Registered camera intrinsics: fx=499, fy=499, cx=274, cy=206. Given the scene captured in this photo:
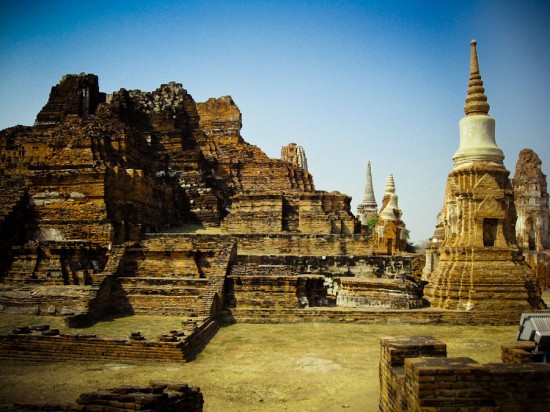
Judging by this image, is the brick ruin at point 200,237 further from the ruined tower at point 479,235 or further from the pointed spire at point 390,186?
the pointed spire at point 390,186

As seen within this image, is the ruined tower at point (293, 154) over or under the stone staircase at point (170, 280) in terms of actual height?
over

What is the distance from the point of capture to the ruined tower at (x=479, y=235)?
12.2 m

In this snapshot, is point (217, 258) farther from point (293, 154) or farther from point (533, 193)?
point (533, 193)

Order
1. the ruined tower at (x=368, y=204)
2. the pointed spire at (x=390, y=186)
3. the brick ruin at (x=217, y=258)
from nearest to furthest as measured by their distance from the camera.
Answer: the brick ruin at (x=217, y=258) < the pointed spire at (x=390, y=186) < the ruined tower at (x=368, y=204)

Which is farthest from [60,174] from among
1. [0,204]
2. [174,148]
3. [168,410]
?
[168,410]

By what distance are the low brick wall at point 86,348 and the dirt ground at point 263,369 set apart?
193 mm

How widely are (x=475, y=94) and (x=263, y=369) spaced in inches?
385

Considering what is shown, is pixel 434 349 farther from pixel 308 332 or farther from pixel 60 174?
pixel 60 174

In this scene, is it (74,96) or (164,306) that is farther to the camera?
(74,96)

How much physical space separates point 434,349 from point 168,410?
3.06 m

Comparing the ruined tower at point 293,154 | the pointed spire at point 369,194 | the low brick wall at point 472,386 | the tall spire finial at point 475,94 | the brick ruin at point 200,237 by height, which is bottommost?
the low brick wall at point 472,386

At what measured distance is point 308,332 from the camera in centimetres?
1032

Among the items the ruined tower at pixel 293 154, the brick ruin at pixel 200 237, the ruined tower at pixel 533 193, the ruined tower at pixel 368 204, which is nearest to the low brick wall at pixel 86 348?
the brick ruin at pixel 200 237

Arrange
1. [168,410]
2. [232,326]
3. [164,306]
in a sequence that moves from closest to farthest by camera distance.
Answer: [168,410] → [232,326] → [164,306]
